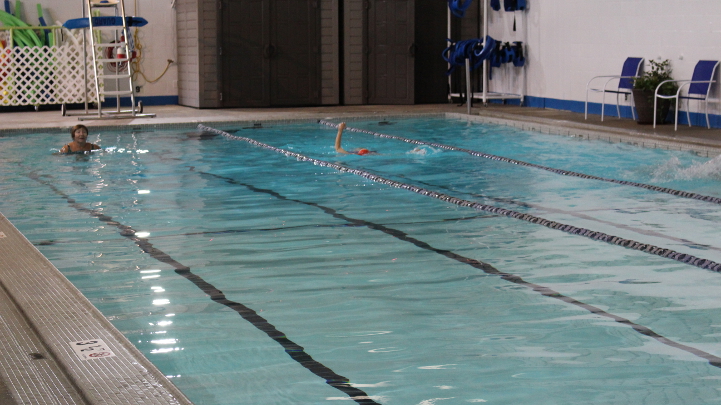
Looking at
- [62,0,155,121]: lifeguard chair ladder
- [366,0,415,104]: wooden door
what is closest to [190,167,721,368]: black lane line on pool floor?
[62,0,155,121]: lifeguard chair ladder

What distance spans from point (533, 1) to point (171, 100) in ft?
20.8

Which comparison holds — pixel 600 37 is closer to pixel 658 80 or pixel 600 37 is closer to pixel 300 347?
pixel 658 80

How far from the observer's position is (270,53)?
14703 mm

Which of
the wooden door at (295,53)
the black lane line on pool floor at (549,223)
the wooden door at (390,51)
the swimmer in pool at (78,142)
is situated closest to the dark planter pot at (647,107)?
the black lane line on pool floor at (549,223)

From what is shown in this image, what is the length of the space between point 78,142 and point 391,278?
19.2 ft

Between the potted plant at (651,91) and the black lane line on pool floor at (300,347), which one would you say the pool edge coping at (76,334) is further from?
the potted plant at (651,91)

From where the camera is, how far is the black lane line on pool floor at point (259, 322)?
9.84ft

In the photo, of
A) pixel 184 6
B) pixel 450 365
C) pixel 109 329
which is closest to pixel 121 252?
pixel 109 329

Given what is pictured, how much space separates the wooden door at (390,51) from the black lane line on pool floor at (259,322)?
991 cm

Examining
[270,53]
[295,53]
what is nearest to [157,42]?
[270,53]

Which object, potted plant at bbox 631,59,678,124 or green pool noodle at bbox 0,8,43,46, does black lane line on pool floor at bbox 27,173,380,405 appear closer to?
potted plant at bbox 631,59,678,124

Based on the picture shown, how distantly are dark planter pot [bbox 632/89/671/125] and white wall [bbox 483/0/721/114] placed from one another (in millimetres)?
349

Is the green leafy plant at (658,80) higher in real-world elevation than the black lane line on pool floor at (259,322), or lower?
higher

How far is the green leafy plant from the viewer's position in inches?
418
